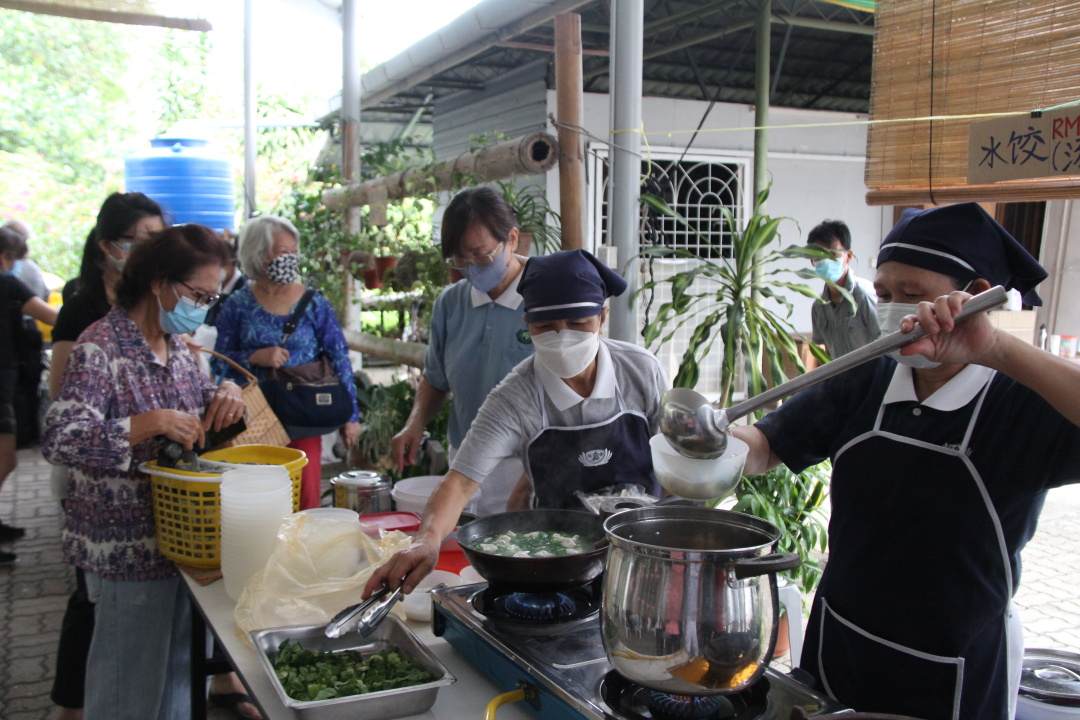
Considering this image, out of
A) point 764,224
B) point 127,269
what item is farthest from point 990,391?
point 127,269

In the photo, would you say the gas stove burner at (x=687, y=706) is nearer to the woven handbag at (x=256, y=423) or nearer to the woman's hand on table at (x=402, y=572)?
the woman's hand on table at (x=402, y=572)

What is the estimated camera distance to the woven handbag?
2975 millimetres

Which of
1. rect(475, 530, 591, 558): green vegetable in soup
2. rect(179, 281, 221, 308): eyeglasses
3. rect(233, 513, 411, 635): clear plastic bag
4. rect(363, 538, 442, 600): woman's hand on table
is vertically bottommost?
rect(233, 513, 411, 635): clear plastic bag

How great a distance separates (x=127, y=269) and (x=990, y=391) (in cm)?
244

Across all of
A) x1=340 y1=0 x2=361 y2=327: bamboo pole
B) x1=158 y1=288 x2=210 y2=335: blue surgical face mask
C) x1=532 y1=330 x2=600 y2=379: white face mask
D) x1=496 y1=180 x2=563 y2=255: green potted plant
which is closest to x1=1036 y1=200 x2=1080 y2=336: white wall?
x1=496 y1=180 x2=563 y2=255: green potted plant

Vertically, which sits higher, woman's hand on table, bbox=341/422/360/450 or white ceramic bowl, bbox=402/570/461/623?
woman's hand on table, bbox=341/422/360/450

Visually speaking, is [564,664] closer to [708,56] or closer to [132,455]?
[132,455]

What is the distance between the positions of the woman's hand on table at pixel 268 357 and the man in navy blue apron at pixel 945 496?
2.88m

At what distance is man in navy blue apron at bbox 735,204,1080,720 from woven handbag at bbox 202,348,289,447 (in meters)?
2.01

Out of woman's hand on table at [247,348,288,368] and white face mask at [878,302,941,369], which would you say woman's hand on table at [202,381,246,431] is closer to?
woman's hand on table at [247,348,288,368]

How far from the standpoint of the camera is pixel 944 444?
170 cm

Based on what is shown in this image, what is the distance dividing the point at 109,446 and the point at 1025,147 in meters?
2.75

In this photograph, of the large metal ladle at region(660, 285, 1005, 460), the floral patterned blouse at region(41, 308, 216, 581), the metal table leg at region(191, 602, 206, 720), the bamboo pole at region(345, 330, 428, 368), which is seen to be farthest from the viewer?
the bamboo pole at region(345, 330, 428, 368)

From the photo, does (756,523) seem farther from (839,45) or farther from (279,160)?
(279,160)
